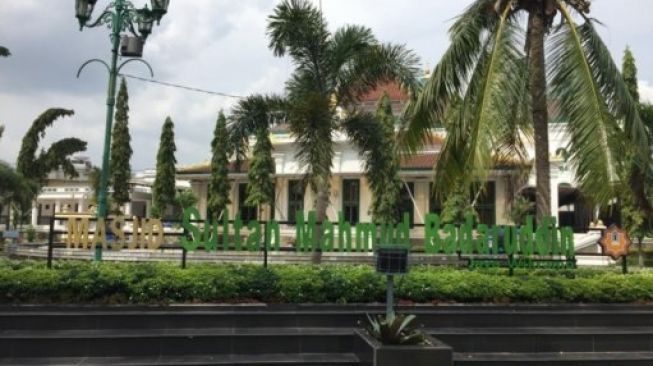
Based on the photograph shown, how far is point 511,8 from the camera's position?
10.9 metres

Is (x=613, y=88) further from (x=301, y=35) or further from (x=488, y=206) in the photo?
(x=488, y=206)

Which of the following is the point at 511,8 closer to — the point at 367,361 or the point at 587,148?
the point at 587,148

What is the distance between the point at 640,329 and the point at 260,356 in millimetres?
5280

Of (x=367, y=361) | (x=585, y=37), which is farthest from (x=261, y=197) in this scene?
(x=367, y=361)

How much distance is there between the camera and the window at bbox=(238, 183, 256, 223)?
116 ft

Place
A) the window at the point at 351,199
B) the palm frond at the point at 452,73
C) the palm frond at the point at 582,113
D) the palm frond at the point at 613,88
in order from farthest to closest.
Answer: the window at the point at 351,199 → the palm frond at the point at 452,73 → the palm frond at the point at 613,88 → the palm frond at the point at 582,113

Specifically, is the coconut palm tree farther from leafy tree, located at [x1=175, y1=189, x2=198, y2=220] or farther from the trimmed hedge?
leafy tree, located at [x1=175, y1=189, x2=198, y2=220]

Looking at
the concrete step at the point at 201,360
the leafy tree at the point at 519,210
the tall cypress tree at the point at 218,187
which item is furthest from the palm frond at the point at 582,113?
the tall cypress tree at the point at 218,187

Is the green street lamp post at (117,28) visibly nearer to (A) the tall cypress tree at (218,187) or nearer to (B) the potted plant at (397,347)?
(B) the potted plant at (397,347)

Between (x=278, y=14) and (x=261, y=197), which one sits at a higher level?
(x=278, y=14)

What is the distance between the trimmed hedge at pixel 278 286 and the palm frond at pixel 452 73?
9.81ft

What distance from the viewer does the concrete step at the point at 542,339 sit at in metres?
7.52

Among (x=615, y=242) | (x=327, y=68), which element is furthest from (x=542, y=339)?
(x=327, y=68)

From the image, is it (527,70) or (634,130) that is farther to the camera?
(527,70)
